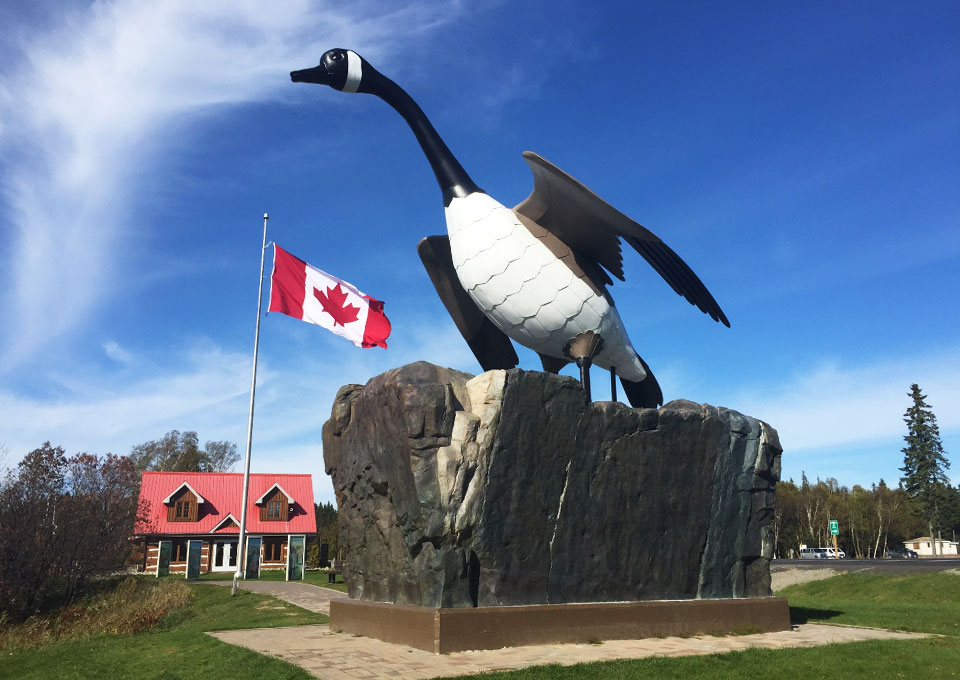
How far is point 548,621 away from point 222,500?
22779 mm

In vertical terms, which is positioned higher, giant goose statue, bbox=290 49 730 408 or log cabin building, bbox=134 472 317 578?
giant goose statue, bbox=290 49 730 408

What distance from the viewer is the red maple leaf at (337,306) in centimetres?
1461

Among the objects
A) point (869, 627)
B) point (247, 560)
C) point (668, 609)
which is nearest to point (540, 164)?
point (668, 609)

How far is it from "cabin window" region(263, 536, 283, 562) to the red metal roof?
2.05 ft

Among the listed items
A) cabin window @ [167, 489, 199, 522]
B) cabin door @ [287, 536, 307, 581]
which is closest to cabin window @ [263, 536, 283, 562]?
cabin window @ [167, 489, 199, 522]

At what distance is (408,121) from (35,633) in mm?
12181

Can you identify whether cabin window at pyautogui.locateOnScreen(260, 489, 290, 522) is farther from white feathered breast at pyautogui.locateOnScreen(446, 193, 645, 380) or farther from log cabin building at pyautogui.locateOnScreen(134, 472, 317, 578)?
white feathered breast at pyautogui.locateOnScreen(446, 193, 645, 380)

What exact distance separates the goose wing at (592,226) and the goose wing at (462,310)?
143 cm

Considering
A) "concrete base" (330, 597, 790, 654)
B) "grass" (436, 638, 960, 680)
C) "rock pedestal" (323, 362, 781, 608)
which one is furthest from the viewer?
"rock pedestal" (323, 362, 781, 608)

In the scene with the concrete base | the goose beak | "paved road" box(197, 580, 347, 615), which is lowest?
"paved road" box(197, 580, 347, 615)

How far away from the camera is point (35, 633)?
13695mm

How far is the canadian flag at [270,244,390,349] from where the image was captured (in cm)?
1446

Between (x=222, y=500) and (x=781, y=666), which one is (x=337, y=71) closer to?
(x=781, y=666)

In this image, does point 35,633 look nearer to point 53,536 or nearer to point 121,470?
point 53,536
